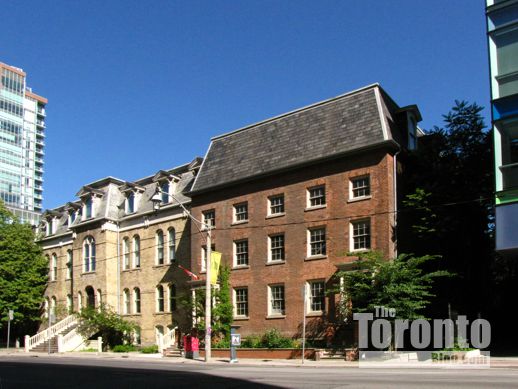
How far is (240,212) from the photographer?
3666cm

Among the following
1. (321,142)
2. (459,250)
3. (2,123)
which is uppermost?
(2,123)

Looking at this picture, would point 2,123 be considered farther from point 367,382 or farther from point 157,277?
point 367,382

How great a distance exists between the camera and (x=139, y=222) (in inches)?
1783

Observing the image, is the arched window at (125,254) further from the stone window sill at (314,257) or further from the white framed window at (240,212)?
the stone window sill at (314,257)

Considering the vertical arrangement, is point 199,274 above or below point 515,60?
below

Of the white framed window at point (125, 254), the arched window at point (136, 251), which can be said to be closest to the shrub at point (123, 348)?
the arched window at point (136, 251)


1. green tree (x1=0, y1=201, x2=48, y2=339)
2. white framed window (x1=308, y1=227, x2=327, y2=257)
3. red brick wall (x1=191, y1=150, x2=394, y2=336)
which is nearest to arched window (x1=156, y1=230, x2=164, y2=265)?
red brick wall (x1=191, y1=150, x2=394, y2=336)

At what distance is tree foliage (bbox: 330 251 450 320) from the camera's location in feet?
86.6

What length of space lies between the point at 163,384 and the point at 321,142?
19.6 m

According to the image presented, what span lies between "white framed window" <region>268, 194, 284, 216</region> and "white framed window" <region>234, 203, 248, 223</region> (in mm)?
→ 1851

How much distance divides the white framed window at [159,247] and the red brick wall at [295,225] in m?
5.41

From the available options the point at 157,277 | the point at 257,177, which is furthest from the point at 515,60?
the point at 157,277

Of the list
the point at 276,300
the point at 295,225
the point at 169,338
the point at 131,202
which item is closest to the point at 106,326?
the point at 169,338

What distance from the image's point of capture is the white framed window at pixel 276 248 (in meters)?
34.1
